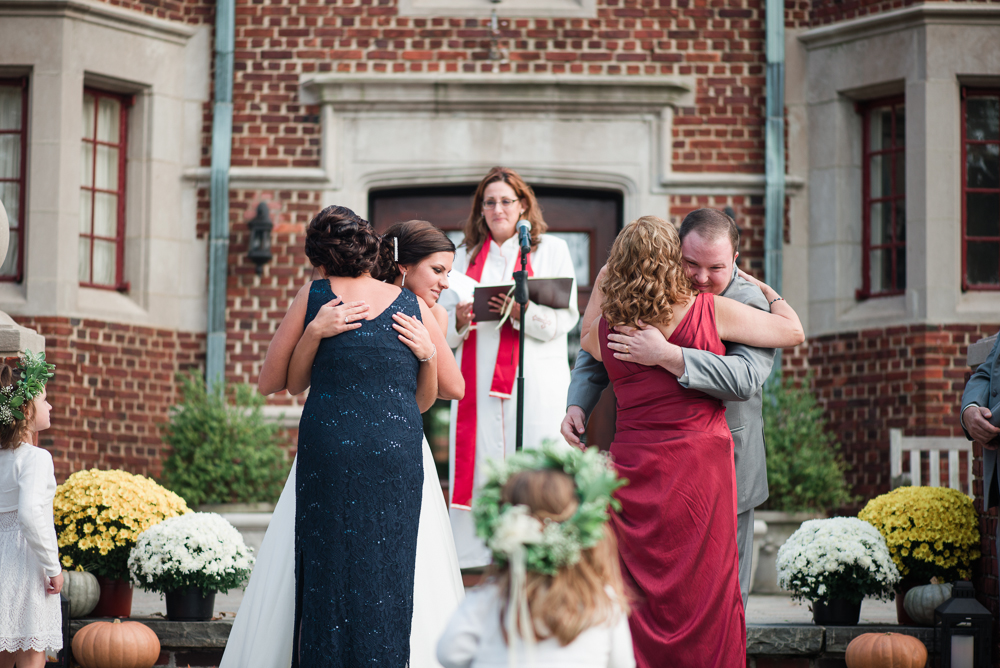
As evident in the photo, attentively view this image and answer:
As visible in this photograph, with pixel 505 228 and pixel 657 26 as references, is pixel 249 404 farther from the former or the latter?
pixel 657 26

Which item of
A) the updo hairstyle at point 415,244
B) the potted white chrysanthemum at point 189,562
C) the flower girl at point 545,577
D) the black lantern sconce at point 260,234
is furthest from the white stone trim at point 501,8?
the flower girl at point 545,577

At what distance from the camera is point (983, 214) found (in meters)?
8.98

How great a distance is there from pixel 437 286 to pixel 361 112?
502 centimetres

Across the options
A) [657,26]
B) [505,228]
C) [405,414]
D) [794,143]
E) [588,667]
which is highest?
[657,26]

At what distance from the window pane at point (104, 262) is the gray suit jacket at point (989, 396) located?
22.0 feet

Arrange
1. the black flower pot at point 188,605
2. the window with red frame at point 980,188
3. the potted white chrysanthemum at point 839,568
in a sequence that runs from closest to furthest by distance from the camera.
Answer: the potted white chrysanthemum at point 839,568
the black flower pot at point 188,605
the window with red frame at point 980,188

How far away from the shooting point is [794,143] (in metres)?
9.34

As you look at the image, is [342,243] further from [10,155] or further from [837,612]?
[10,155]

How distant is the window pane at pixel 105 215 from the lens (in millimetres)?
→ 9273

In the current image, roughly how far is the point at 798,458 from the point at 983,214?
101 inches

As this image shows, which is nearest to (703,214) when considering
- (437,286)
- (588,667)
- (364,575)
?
(437,286)

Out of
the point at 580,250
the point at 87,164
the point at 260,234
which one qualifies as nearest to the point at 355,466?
the point at 260,234

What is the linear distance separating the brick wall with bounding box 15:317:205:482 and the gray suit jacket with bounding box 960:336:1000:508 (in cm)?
602

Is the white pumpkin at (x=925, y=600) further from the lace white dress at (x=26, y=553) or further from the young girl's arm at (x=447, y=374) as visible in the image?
the lace white dress at (x=26, y=553)
